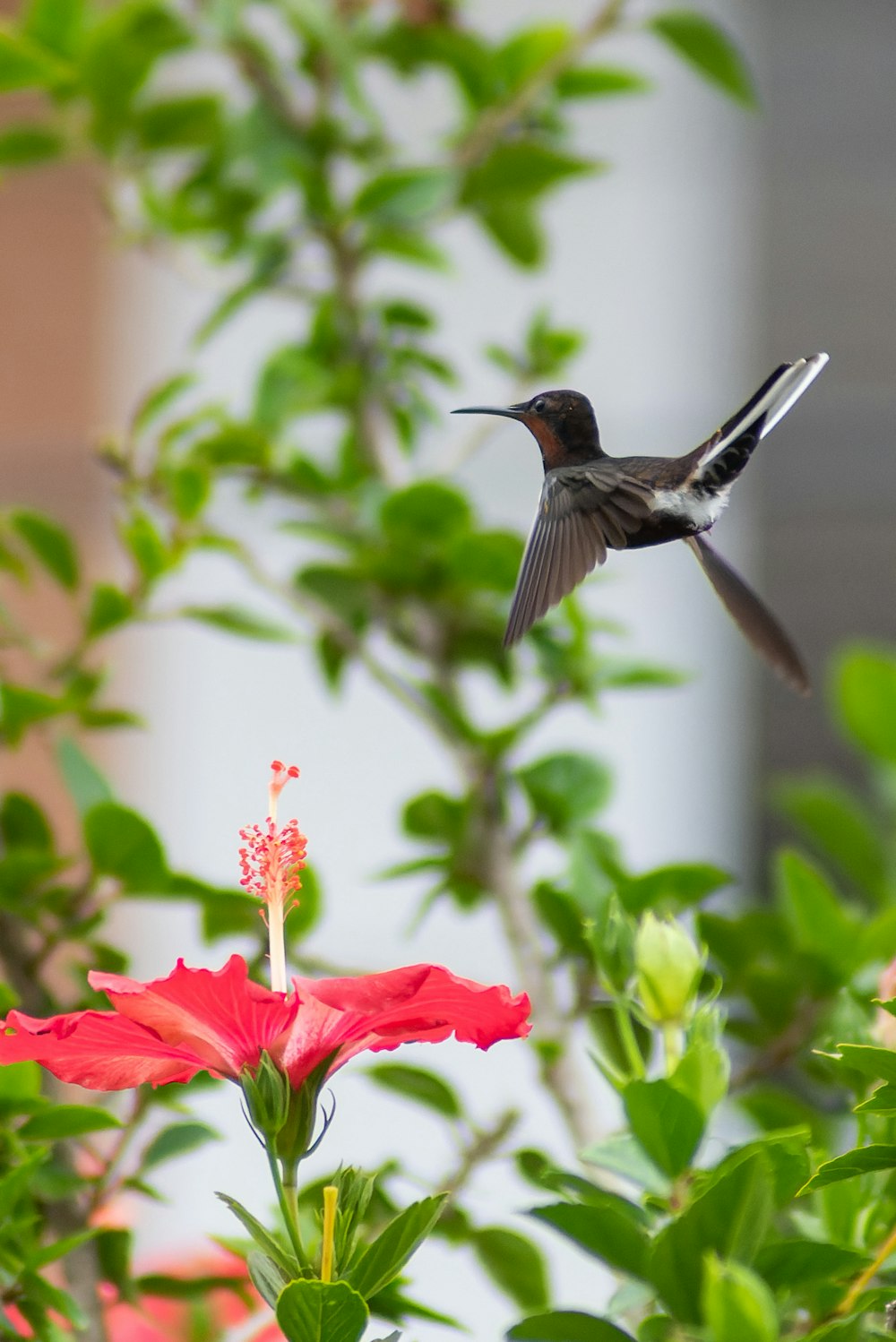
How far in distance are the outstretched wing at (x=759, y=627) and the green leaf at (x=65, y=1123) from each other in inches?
6.9

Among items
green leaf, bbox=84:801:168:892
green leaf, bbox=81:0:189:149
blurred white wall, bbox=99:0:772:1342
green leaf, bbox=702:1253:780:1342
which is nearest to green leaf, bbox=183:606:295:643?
green leaf, bbox=84:801:168:892

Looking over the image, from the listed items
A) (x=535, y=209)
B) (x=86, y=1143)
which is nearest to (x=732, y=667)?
(x=535, y=209)

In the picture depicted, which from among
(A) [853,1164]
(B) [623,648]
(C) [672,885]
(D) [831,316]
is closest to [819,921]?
(C) [672,885]

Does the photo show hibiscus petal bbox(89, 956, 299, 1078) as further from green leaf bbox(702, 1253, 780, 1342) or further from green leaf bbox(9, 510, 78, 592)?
green leaf bbox(9, 510, 78, 592)

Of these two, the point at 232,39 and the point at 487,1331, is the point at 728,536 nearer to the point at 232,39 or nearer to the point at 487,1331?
the point at 487,1331

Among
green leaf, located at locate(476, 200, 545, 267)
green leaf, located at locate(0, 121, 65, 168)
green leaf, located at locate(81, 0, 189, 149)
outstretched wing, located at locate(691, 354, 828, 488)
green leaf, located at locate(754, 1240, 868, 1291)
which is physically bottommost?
green leaf, located at locate(754, 1240, 868, 1291)

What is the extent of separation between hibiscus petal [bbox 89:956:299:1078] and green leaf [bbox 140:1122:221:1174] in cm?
11

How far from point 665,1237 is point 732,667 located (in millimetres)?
1370

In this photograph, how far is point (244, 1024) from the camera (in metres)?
0.28

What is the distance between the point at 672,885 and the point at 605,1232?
4.6 inches

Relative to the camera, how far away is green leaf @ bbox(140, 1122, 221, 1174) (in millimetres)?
388

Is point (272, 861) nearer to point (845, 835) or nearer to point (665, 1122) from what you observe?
point (665, 1122)

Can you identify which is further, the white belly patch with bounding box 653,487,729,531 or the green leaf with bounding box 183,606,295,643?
the green leaf with bounding box 183,606,295,643

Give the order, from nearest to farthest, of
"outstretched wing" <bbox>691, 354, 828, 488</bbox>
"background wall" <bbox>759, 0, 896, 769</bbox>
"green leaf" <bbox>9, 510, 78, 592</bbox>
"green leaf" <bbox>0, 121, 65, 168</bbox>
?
"outstretched wing" <bbox>691, 354, 828, 488</bbox> < "green leaf" <bbox>9, 510, 78, 592</bbox> < "green leaf" <bbox>0, 121, 65, 168</bbox> < "background wall" <bbox>759, 0, 896, 769</bbox>
